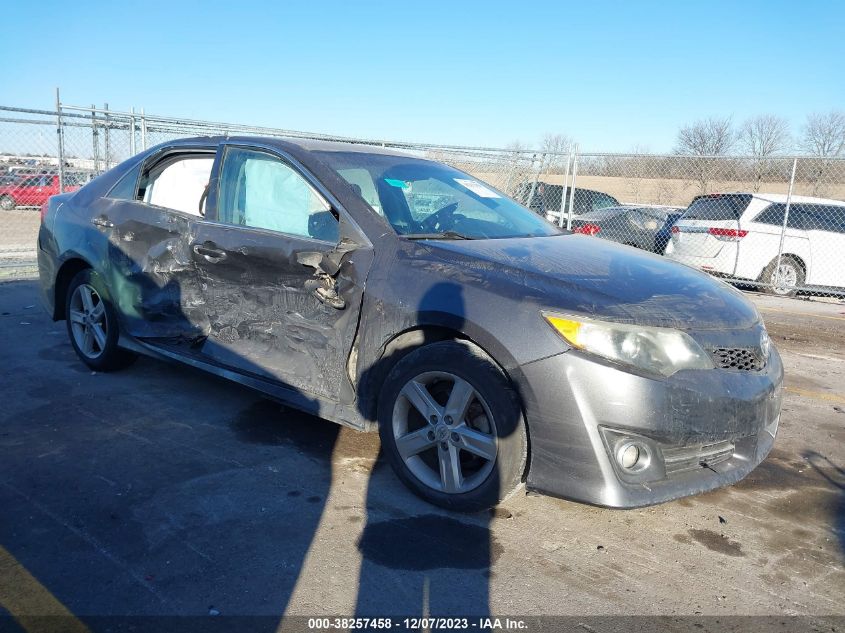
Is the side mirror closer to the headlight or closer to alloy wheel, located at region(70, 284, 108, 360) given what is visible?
the headlight

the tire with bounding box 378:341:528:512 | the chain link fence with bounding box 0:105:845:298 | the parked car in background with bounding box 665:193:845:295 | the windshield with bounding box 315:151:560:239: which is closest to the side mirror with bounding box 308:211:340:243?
the windshield with bounding box 315:151:560:239

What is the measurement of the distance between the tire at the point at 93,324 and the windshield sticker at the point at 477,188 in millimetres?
2457

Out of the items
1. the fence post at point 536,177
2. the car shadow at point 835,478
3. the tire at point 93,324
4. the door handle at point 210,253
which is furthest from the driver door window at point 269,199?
the fence post at point 536,177

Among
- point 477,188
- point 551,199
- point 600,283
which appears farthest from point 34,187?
point 600,283

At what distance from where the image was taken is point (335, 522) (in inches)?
118

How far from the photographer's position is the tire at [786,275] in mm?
10539

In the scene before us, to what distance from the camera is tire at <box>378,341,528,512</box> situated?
9.37 ft

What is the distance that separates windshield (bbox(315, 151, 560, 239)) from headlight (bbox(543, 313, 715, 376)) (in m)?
1.03

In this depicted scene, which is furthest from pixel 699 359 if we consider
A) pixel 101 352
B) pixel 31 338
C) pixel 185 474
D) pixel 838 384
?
pixel 31 338

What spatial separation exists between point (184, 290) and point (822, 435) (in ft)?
13.1

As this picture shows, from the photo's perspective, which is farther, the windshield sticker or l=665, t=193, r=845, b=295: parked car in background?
l=665, t=193, r=845, b=295: parked car in background

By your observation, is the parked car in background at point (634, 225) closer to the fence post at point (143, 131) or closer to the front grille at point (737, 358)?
the fence post at point (143, 131)

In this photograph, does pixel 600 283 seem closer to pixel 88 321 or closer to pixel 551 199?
pixel 88 321

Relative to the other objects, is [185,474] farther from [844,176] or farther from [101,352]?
[844,176]
